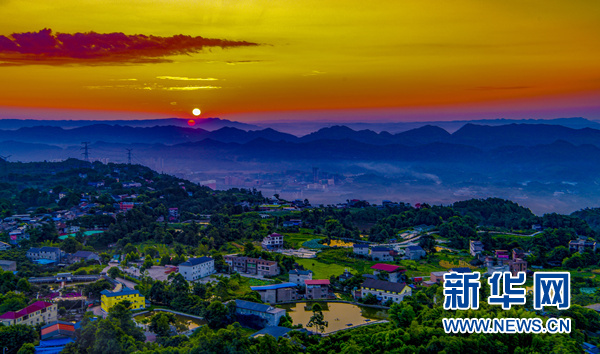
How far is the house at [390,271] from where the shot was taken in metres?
13.1

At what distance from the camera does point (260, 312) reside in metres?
10.3

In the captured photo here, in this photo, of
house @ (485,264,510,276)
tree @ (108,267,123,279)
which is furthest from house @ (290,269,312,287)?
house @ (485,264,510,276)

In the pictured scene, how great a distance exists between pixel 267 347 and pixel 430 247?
32.1 ft

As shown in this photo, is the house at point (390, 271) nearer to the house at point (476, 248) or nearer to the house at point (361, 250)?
the house at point (361, 250)

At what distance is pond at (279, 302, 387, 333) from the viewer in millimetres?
10398

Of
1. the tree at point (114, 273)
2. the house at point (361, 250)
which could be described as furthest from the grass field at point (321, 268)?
the tree at point (114, 273)

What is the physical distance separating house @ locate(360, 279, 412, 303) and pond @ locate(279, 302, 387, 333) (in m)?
0.45

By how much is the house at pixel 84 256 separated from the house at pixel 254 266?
13.3ft

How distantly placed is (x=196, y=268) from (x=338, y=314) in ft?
14.0

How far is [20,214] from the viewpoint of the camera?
20703mm

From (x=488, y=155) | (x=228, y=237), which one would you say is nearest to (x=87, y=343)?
(x=228, y=237)

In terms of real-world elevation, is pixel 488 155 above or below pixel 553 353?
above

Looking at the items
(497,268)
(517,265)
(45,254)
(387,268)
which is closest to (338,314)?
(387,268)

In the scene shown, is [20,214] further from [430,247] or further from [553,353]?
[553,353]
